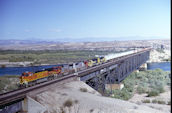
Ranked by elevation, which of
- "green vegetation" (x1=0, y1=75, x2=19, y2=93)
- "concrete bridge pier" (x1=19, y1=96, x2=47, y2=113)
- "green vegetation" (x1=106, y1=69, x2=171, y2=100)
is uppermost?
"concrete bridge pier" (x1=19, y1=96, x2=47, y2=113)

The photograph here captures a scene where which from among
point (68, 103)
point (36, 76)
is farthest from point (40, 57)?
point (68, 103)

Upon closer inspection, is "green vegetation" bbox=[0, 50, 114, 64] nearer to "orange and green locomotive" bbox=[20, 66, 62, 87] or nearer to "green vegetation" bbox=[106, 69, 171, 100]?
"green vegetation" bbox=[106, 69, 171, 100]

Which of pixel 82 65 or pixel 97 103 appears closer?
pixel 97 103

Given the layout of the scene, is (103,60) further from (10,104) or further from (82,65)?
(10,104)

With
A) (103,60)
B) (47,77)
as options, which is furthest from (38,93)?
(103,60)

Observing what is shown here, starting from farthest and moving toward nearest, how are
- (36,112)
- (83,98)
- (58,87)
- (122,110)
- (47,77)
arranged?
(47,77), (58,87), (83,98), (36,112), (122,110)

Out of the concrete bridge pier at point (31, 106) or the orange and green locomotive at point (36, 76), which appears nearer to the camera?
the concrete bridge pier at point (31, 106)

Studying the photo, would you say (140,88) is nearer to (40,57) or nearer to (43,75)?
(43,75)

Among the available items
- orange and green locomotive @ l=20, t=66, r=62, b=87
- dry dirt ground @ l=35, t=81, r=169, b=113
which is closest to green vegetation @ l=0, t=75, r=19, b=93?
orange and green locomotive @ l=20, t=66, r=62, b=87

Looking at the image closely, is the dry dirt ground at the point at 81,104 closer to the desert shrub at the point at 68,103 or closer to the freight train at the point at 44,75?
the desert shrub at the point at 68,103

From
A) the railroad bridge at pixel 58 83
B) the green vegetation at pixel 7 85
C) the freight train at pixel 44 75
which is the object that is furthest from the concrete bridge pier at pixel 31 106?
the green vegetation at pixel 7 85

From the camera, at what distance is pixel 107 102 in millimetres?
15344

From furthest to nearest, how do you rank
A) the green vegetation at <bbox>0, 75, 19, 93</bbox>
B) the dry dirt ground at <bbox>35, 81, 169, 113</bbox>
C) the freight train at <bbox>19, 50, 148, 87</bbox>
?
the green vegetation at <bbox>0, 75, 19, 93</bbox>, the freight train at <bbox>19, 50, 148, 87</bbox>, the dry dirt ground at <bbox>35, 81, 169, 113</bbox>

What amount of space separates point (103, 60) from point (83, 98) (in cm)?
2868
